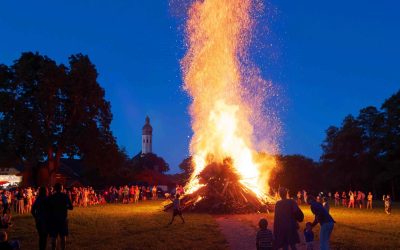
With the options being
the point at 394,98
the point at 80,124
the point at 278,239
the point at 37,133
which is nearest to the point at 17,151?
the point at 37,133

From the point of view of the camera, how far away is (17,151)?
143 feet

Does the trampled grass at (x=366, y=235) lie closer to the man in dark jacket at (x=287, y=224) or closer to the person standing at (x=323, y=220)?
the person standing at (x=323, y=220)

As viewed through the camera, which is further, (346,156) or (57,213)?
(346,156)

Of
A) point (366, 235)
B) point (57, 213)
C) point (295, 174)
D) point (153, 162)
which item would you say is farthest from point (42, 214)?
point (153, 162)

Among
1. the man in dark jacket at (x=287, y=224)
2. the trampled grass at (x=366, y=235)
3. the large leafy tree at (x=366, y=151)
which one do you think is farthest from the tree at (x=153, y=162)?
the man in dark jacket at (x=287, y=224)

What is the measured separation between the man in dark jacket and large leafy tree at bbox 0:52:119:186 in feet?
118

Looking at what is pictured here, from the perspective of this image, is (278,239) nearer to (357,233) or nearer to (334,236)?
(334,236)

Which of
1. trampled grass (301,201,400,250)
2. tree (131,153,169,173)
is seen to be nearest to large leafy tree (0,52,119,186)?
trampled grass (301,201,400,250)

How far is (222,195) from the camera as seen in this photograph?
31984 mm

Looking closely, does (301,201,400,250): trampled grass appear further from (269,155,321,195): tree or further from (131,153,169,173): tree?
(131,153,169,173): tree

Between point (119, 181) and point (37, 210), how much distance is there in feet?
173

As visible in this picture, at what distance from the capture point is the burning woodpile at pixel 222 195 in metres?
31.0

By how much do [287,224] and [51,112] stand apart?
1492 inches

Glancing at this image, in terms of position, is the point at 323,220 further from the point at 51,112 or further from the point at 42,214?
the point at 51,112
